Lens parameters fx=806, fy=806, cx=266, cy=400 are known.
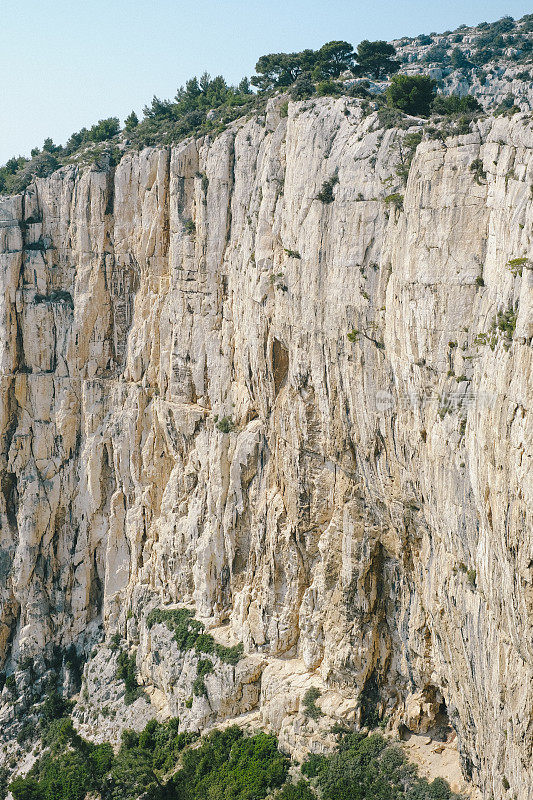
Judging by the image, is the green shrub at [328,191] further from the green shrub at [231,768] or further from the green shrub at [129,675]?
the green shrub at [129,675]

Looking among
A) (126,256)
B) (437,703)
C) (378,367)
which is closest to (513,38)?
(126,256)

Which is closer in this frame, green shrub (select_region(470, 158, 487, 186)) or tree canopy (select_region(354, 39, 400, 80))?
green shrub (select_region(470, 158, 487, 186))

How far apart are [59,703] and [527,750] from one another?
37.4m

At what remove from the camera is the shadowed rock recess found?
24.9 m

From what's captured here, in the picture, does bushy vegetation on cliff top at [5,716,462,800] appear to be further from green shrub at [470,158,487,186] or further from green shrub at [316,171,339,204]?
green shrub at [316,171,339,204]

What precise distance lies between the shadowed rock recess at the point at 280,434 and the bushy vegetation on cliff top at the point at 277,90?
2369 millimetres

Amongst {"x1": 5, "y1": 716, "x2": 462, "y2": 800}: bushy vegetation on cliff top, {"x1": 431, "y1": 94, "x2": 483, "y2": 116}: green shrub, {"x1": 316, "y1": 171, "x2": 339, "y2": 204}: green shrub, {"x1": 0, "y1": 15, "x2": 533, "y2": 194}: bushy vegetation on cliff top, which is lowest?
{"x1": 5, "y1": 716, "x2": 462, "y2": 800}: bushy vegetation on cliff top

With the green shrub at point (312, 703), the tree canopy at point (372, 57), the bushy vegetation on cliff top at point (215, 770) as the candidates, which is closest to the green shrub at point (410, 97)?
the tree canopy at point (372, 57)

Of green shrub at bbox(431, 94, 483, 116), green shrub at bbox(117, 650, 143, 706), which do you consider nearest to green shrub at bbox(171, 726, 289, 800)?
green shrub at bbox(117, 650, 143, 706)

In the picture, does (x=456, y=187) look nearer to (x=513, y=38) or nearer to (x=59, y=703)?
(x=59, y=703)

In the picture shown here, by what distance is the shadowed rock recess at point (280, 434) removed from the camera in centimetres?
2494

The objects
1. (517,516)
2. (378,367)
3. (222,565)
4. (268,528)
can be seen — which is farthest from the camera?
(222,565)

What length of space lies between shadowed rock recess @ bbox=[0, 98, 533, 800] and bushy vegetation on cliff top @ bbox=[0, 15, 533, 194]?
237cm

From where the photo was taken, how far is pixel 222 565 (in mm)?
44469
